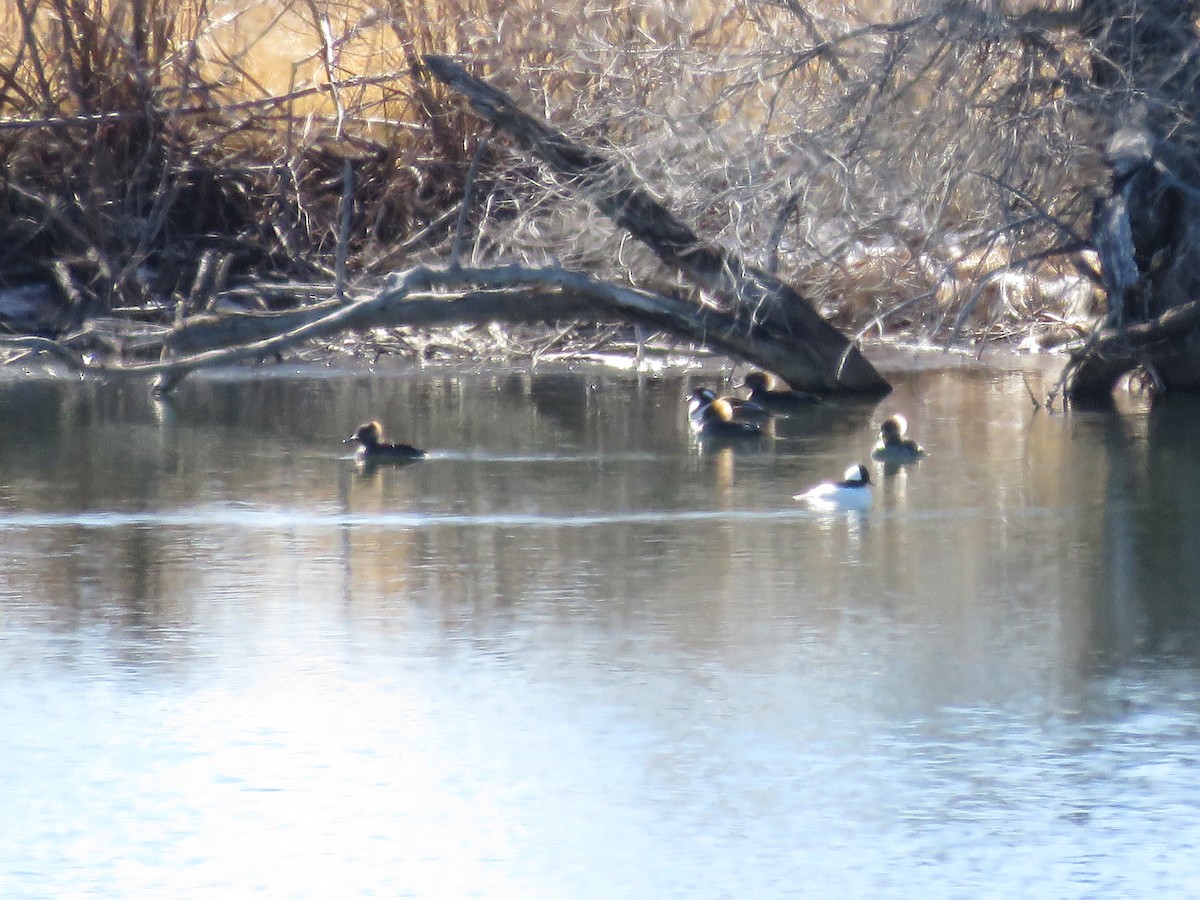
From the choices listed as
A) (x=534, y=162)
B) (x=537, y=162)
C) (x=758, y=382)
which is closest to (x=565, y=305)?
(x=537, y=162)

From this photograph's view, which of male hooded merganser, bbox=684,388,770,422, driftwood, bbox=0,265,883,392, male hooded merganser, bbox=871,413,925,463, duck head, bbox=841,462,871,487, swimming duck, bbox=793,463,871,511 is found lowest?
swimming duck, bbox=793,463,871,511

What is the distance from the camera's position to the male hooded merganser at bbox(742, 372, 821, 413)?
14672mm

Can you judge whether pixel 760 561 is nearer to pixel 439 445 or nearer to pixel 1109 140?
pixel 439 445

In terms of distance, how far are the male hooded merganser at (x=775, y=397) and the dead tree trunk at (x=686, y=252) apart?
0.25 metres

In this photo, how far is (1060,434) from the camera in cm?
1294

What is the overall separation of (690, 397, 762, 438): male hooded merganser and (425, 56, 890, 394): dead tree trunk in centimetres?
95

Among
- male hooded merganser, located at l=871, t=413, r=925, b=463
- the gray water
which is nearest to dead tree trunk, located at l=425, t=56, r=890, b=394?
male hooded merganser, located at l=871, t=413, r=925, b=463

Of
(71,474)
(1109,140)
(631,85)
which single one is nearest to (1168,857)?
(71,474)

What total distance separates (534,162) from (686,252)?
1624 millimetres

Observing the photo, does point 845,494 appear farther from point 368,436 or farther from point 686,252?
point 686,252

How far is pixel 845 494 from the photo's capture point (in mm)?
10125

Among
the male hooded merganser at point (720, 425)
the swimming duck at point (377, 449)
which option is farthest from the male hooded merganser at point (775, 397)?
the swimming duck at point (377, 449)

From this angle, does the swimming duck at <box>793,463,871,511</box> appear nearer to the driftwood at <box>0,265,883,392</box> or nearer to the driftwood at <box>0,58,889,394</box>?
the driftwood at <box>0,58,889,394</box>

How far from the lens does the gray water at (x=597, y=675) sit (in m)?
5.13
